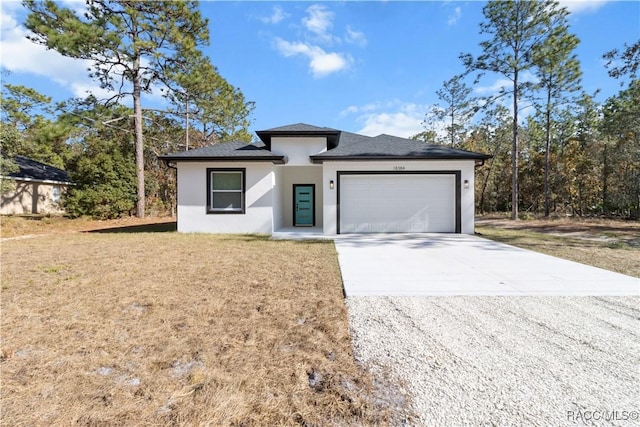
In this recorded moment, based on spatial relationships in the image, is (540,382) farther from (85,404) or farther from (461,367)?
(85,404)

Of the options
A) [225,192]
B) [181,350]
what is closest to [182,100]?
[225,192]

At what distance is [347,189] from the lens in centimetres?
1108

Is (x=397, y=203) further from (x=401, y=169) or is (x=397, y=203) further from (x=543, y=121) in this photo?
(x=543, y=121)

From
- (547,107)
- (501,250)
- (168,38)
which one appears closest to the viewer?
(501,250)

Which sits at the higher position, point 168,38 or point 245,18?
point 168,38

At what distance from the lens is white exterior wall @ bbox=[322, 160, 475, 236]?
1084 centimetres

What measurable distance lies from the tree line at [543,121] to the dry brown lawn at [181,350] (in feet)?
59.1

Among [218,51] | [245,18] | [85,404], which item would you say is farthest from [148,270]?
[218,51]

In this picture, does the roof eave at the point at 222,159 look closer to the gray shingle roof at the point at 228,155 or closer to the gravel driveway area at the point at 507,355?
the gray shingle roof at the point at 228,155

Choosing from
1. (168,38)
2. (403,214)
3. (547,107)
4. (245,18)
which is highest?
(168,38)

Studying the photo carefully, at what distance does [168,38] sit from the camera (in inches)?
619

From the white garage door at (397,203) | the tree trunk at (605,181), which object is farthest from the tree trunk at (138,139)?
the tree trunk at (605,181)

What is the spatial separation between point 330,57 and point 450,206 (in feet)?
34.3

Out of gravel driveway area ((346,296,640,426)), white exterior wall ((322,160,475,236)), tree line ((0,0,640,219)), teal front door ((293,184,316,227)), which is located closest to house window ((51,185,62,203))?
tree line ((0,0,640,219))
